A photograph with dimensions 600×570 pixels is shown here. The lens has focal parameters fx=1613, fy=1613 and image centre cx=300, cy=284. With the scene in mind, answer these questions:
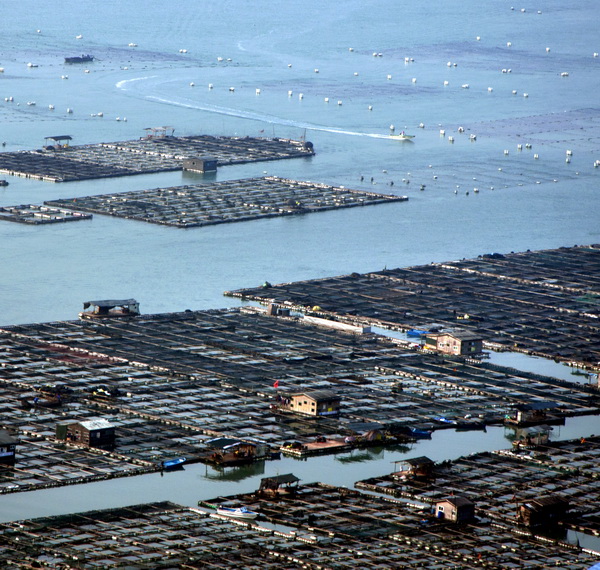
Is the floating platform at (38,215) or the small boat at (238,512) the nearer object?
the small boat at (238,512)

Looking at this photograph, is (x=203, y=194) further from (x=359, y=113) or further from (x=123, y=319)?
(x=359, y=113)

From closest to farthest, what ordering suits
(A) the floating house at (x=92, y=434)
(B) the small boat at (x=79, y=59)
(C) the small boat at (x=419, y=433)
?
(A) the floating house at (x=92, y=434), (C) the small boat at (x=419, y=433), (B) the small boat at (x=79, y=59)

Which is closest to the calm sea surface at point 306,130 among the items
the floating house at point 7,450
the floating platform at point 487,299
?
the floating house at point 7,450

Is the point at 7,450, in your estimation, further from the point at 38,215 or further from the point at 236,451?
the point at 38,215

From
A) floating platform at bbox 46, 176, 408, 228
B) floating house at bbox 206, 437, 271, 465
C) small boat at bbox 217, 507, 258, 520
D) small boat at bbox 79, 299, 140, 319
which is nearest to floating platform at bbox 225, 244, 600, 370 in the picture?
small boat at bbox 79, 299, 140, 319

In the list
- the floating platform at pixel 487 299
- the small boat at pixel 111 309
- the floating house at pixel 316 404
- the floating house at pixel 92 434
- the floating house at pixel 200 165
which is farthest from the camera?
the floating house at pixel 200 165

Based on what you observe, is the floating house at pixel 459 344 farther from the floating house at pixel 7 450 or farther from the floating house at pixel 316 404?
the floating house at pixel 7 450

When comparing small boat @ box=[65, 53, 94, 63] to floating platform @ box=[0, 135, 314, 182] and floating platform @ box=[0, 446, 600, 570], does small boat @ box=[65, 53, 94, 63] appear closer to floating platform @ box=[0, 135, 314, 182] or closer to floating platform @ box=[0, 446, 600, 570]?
floating platform @ box=[0, 135, 314, 182]

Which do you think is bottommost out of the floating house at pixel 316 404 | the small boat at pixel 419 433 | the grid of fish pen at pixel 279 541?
the grid of fish pen at pixel 279 541
